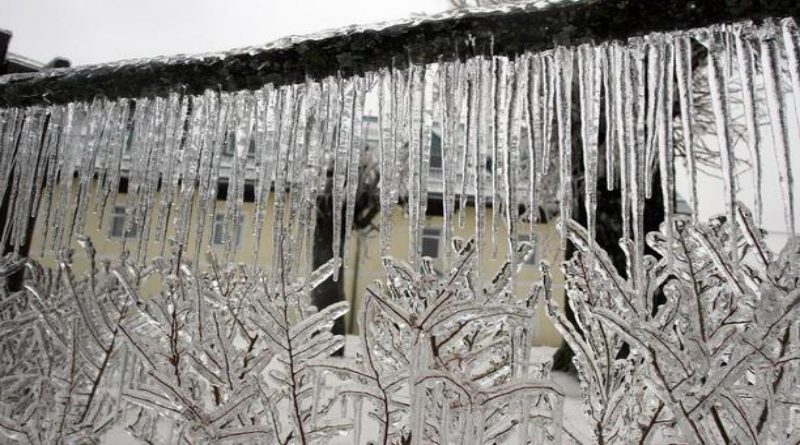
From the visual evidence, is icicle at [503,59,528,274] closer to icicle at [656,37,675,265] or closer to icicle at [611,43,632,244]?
icicle at [611,43,632,244]

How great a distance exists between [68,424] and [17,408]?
4.67ft

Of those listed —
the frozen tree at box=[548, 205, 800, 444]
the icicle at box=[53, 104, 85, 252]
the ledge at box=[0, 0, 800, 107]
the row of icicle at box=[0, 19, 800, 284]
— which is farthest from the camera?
the icicle at box=[53, 104, 85, 252]

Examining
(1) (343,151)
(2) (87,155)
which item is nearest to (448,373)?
(1) (343,151)

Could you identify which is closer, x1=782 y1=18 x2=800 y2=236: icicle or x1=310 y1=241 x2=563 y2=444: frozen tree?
x1=782 y1=18 x2=800 y2=236: icicle

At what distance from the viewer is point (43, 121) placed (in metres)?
1.66

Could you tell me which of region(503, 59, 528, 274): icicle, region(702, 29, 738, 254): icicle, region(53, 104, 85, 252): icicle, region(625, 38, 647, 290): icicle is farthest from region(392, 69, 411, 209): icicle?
region(53, 104, 85, 252): icicle

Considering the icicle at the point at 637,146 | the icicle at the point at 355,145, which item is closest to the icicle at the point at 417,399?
the icicle at the point at 355,145

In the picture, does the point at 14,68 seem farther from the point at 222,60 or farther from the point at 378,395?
the point at 378,395

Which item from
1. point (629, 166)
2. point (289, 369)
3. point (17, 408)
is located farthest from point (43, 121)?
point (17, 408)

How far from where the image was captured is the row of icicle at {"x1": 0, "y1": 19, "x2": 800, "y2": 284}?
112 cm

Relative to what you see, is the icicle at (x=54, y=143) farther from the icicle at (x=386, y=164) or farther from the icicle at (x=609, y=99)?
the icicle at (x=609, y=99)

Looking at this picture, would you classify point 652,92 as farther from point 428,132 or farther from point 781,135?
point 428,132

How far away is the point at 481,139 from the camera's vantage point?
1431mm

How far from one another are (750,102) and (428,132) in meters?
0.70
